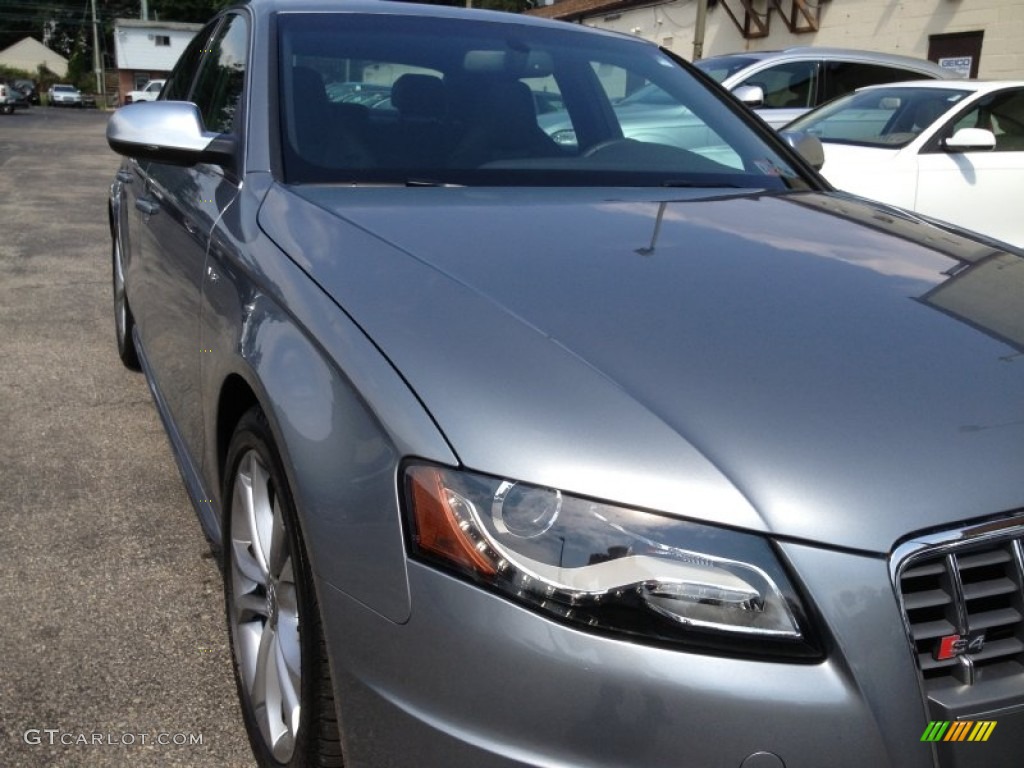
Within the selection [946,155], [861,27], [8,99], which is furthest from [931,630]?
[8,99]

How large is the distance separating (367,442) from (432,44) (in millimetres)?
1720

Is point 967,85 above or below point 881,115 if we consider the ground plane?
above

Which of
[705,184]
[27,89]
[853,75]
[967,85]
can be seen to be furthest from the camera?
[27,89]

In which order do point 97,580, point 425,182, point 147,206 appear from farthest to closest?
point 147,206, point 97,580, point 425,182

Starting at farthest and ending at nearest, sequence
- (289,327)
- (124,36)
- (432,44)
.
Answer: (124,36), (432,44), (289,327)

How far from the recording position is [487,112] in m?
2.79

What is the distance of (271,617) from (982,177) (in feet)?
21.2

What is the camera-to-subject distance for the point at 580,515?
1.37m

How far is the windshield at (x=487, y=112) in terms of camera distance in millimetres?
2568

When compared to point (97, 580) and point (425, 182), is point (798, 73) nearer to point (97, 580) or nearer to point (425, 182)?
point (425, 182)

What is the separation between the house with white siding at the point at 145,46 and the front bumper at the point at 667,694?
69.0 metres

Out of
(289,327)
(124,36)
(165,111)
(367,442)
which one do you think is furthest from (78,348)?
(124,36)

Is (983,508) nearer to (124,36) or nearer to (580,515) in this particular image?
(580,515)

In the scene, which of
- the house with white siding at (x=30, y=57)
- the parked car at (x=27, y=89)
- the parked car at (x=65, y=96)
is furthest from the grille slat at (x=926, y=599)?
the house with white siding at (x=30, y=57)
